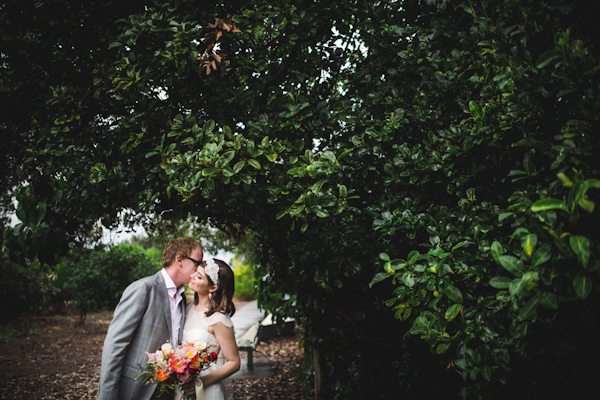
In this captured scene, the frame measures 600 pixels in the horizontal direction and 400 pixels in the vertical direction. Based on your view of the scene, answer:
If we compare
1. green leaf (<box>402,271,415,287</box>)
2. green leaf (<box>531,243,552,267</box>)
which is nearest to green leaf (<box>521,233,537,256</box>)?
green leaf (<box>531,243,552,267</box>)

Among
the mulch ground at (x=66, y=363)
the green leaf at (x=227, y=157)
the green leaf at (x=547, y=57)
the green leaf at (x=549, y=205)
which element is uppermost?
the green leaf at (x=547, y=57)

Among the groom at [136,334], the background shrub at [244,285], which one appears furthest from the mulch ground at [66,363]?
the background shrub at [244,285]

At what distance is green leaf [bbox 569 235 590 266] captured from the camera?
1187 mm

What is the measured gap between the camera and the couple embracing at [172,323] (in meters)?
2.61

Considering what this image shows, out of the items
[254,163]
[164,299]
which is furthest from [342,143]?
[164,299]

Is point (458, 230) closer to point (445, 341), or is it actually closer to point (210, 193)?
point (445, 341)

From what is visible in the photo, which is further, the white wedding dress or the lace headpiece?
the lace headpiece

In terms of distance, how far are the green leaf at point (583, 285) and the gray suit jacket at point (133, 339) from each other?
97.5 inches

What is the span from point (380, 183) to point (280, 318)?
2685 millimetres

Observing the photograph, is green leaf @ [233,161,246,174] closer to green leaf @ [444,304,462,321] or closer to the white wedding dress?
the white wedding dress

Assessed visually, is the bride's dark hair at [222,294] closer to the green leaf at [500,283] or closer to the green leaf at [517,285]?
the green leaf at [500,283]

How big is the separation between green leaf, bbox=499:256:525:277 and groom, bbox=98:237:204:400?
7.45 ft

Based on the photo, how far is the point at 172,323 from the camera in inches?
119

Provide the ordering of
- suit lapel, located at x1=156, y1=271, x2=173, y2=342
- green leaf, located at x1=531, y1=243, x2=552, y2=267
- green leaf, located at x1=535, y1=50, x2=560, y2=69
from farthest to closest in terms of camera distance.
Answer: suit lapel, located at x1=156, y1=271, x2=173, y2=342 → green leaf, located at x1=535, y1=50, x2=560, y2=69 → green leaf, located at x1=531, y1=243, x2=552, y2=267
